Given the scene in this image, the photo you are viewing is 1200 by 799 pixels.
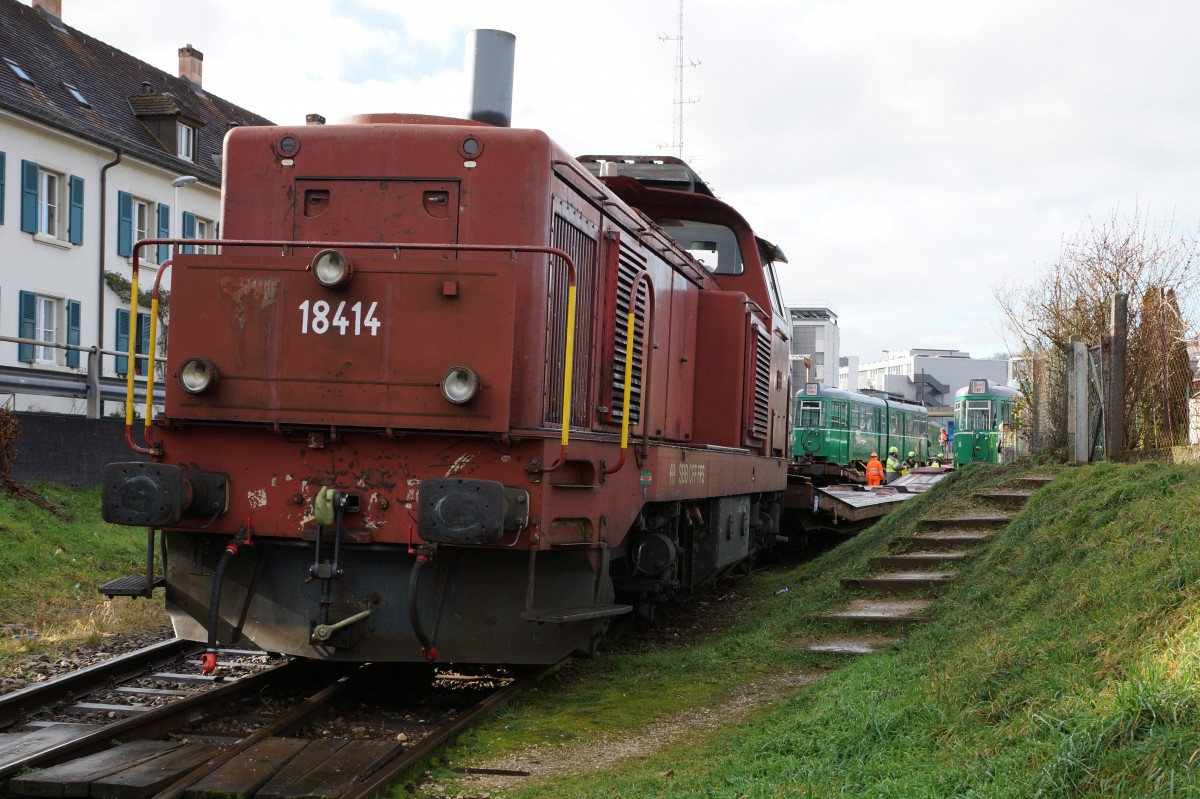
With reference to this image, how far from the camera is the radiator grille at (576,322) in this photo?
22.0ft

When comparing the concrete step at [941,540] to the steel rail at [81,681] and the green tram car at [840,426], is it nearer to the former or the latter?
the steel rail at [81,681]

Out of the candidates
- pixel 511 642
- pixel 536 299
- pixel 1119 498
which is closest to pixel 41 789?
pixel 511 642

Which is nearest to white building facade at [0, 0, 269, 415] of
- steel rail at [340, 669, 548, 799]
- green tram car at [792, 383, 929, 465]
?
steel rail at [340, 669, 548, 799]

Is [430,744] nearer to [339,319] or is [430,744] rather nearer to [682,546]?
[339,319]

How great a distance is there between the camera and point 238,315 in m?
6.18

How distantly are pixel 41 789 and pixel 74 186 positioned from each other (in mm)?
23351

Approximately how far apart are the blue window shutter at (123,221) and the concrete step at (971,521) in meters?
21.5

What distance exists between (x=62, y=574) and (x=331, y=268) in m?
6.97

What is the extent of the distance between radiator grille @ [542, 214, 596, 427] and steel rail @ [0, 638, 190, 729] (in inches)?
121

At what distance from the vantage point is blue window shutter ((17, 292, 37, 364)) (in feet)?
77.8

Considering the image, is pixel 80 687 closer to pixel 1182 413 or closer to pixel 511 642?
pixel 511 642

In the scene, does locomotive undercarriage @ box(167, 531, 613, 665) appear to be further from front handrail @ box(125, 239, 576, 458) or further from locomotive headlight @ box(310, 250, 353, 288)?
locomotive headlight @ box(310, 250, 353, 288)

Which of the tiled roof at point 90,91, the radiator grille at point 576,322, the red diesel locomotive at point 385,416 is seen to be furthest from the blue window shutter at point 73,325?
the radiator grille at point 576,322

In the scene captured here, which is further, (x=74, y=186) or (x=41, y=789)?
(x=74, y=186)
